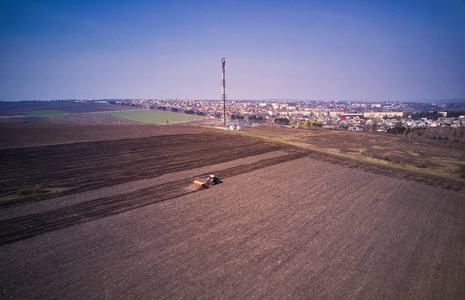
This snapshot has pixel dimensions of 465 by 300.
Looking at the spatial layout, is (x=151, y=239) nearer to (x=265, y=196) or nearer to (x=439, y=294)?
(x=265, y=196)

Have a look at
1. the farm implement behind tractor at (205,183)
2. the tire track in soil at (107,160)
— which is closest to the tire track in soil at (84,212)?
the farm implement behind tractor at (205,183)

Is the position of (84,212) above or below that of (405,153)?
above

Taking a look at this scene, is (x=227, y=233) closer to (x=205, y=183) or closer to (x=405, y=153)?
(x=205, y=183)

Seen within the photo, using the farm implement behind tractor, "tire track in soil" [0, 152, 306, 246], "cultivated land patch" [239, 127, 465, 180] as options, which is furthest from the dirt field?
"cultivated land patch" [239, 127, 465, 180]

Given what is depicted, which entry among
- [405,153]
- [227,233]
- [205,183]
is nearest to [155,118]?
[205,183]

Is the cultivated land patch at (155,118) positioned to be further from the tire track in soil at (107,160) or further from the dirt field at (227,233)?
the dirt field at (227,233)

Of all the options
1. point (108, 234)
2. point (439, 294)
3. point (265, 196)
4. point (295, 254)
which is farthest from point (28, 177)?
point (439, 294)
